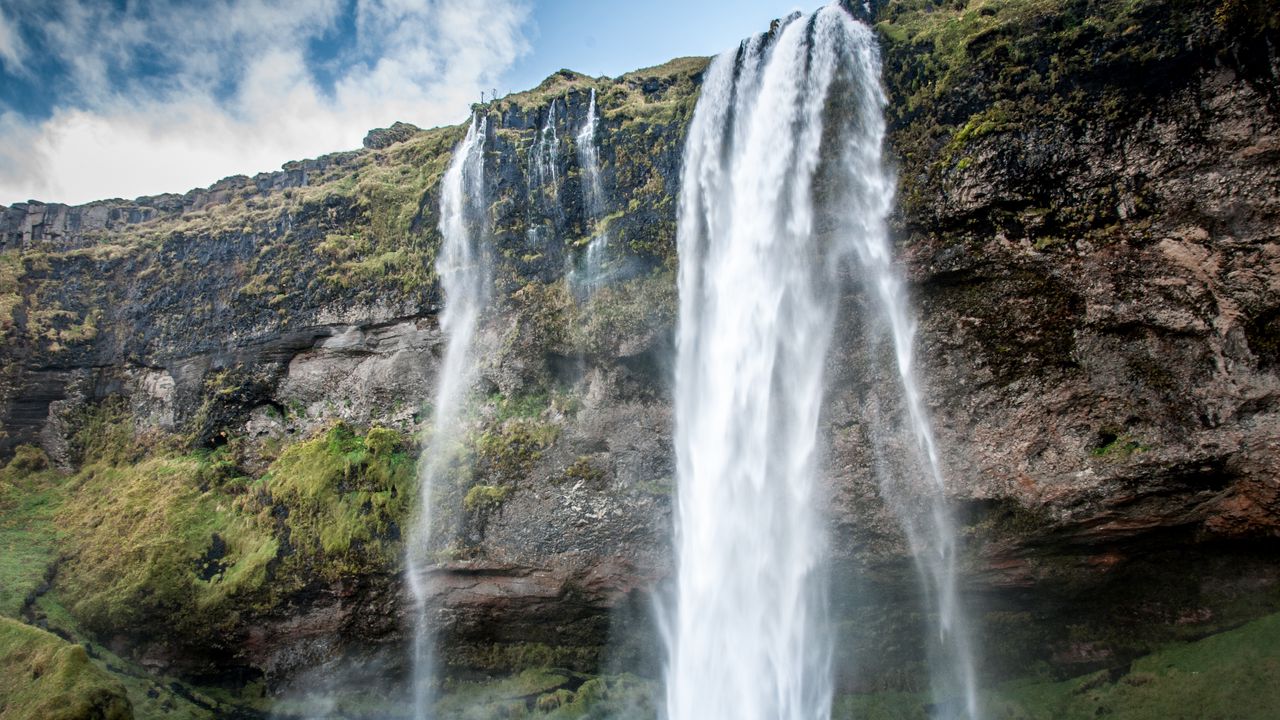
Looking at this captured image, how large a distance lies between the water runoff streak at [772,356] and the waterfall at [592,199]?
1987 mm

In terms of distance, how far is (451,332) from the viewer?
16.5 m

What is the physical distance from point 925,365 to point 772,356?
8.96ft

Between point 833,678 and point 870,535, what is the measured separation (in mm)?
2910

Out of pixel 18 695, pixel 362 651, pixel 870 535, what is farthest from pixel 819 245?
pixel 18 695

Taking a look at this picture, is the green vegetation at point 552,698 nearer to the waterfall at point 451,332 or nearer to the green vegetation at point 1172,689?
the waterfall at point 451,332

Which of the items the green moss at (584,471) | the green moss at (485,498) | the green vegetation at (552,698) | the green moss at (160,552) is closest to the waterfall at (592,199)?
the green moss at (584,471)

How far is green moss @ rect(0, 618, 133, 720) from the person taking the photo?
35.3ft

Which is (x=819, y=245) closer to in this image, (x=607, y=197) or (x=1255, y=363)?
(x=607, y=197)

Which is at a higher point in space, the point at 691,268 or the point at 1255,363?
the point at 691,268

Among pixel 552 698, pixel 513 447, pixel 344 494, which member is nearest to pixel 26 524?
pixel 344 494

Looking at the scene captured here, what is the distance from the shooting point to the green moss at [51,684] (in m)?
10.8

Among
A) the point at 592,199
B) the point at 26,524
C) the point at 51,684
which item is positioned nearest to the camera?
the point at 51,684

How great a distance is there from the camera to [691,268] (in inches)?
562

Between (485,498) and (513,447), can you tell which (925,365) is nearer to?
(513,447)
